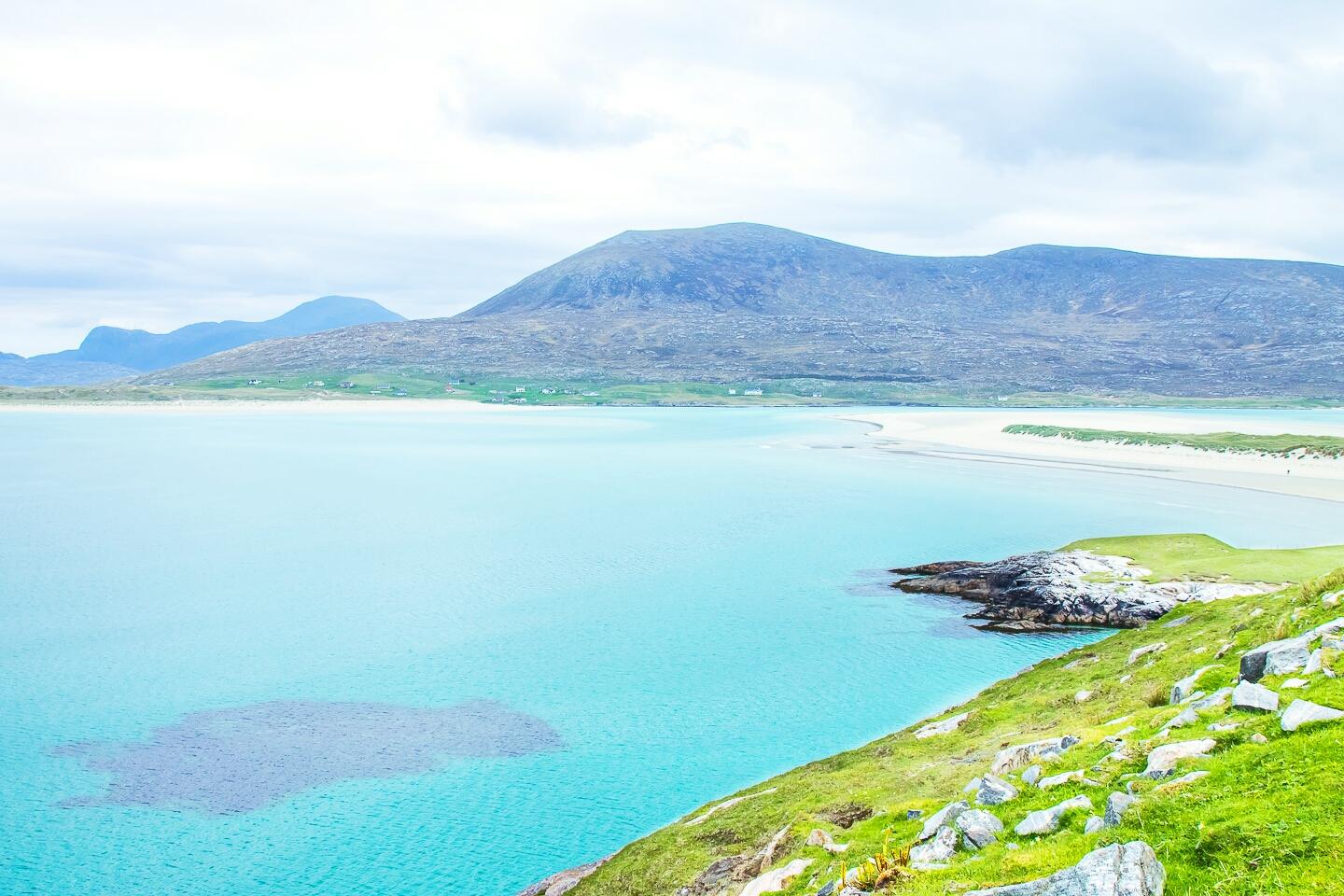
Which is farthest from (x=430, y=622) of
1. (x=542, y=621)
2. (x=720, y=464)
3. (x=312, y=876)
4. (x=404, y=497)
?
(x=720, y=464)

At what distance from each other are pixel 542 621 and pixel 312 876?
19.1 metres

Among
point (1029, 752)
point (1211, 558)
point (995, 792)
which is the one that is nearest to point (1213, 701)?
point (1029, 752)

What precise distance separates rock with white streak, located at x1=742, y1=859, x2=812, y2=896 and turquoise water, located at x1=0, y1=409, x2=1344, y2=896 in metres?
7.59

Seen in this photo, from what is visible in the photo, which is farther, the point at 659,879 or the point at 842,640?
the point at 842,640

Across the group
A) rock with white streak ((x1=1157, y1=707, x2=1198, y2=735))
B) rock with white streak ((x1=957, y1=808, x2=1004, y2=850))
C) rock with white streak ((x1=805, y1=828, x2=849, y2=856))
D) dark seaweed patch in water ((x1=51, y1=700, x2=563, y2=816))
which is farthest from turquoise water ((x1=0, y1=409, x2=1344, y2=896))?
rock with white streak ((x1=1157, y1=707, x2=1198, y2=735))

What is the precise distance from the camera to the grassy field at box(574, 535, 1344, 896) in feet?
27.1

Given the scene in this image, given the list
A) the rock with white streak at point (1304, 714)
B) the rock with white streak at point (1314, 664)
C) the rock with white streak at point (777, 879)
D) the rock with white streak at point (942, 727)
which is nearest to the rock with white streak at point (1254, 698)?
the rock with white streak at point (1304, 714)

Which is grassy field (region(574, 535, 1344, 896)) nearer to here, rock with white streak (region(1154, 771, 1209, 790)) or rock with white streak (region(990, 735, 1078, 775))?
rock with white streak (region(1154, 771, 1209, 790))

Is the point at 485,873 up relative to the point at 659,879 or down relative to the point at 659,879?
down

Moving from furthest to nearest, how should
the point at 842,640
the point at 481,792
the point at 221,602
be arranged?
the point at 221,602, the point at 842,640, the point at 481,792

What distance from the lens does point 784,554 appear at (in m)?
50.3

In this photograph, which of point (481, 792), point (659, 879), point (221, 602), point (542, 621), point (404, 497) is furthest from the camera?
point (404, 497)

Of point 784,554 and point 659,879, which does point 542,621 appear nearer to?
point 784,554

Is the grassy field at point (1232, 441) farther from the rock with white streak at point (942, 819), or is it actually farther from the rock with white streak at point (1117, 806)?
the rock with white streak at point (1117, 806)
